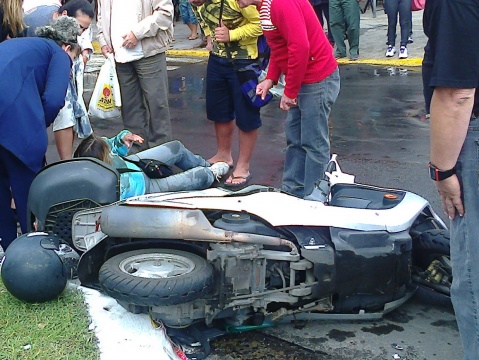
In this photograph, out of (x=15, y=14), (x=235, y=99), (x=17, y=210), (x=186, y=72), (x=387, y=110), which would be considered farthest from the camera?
(x=186, y=72)

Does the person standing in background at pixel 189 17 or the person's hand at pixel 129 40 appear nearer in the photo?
the person's hand at pixel 129 40

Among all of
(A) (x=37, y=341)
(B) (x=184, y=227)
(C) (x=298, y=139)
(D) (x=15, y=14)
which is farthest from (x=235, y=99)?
(A) (x=37, y=341)

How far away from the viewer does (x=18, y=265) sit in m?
3.53

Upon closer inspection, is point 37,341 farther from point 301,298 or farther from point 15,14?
point 15,14

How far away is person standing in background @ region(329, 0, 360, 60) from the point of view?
11938 mm

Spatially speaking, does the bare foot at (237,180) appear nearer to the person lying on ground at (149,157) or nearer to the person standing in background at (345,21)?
the person lying on ground at (149,157)

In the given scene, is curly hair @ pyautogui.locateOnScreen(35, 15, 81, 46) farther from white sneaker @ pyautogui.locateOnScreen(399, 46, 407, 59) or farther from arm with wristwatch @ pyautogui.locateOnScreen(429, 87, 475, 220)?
white sneaker @ pyautogui.locateOnScreen(399, 46, 407, 59)

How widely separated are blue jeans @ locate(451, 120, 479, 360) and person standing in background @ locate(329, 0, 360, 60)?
9613mm

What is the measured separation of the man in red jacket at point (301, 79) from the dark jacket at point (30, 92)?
1.42 meters

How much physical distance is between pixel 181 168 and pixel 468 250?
10.7ft

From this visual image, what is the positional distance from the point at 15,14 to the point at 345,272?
304 centimetres

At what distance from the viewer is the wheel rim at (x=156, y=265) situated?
346cm

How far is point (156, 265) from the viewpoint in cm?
355

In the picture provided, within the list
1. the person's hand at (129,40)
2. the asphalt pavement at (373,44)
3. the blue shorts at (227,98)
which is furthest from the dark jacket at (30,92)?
the asphalt pavement at (373,44)
